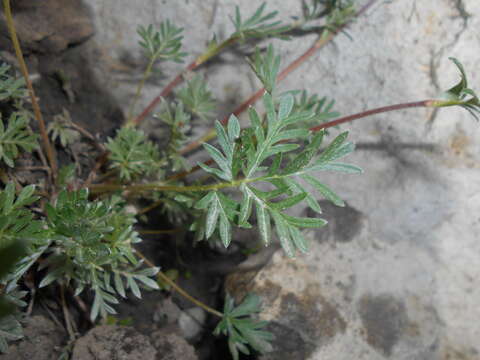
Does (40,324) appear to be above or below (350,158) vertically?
below

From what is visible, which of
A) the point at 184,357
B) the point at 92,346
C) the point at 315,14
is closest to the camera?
the point at 92,346

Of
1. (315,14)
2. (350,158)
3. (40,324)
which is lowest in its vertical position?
(40,324)

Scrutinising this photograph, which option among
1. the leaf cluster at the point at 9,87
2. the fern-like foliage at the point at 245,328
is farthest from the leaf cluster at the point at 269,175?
the leaf cluster at the point at 9,87

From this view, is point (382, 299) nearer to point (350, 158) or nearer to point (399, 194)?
point (399, 194)

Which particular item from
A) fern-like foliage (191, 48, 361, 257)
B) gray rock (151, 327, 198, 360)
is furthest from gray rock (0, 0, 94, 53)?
gray rock (151, 327, 198, 360)

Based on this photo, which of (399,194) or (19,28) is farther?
(399,194)

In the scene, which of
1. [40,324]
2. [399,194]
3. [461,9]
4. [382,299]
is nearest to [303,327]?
[382,299]

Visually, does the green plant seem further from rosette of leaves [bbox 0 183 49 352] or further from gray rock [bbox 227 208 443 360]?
gray rock [bbox 227 208 443 360]
